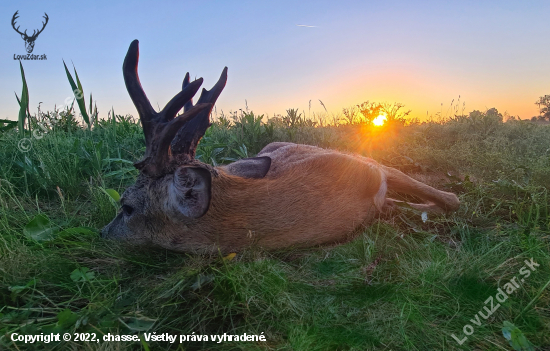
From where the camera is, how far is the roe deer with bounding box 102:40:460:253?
2.48 m

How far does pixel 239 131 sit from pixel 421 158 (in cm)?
269

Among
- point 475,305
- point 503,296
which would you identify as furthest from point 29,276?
point 503,296

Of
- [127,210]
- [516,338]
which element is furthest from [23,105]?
[516,338]

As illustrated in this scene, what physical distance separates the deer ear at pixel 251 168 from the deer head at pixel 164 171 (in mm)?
332

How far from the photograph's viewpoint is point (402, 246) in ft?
9.32

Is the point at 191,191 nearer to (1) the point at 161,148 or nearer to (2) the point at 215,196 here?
(2) the point at 215,196

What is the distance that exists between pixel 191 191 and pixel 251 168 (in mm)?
729

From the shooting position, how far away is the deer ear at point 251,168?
2957 millimetres

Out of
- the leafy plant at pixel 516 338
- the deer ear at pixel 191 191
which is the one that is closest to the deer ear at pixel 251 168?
the deer ear at pixel 191 191

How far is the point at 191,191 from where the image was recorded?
2414mm

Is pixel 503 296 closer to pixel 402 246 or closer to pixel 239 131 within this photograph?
pixel 402 246

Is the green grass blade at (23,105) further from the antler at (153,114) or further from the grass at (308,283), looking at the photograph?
the antler at (153,114)

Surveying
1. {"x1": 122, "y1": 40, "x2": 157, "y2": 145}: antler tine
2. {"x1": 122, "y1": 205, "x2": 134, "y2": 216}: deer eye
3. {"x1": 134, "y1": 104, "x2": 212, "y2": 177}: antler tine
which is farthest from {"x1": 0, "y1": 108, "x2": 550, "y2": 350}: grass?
{"x1": 122, "y1": 40, "x2": 157, "y2": 145}: antler tine

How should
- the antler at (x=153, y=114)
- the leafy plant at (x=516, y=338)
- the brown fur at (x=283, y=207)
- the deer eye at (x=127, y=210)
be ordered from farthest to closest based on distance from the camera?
the deer eye at (x=127, y=210)
the brown fur at (x=283, y=207)
the antler at (x=153, y=114)
the leafy plant at (x=516, y=338)
